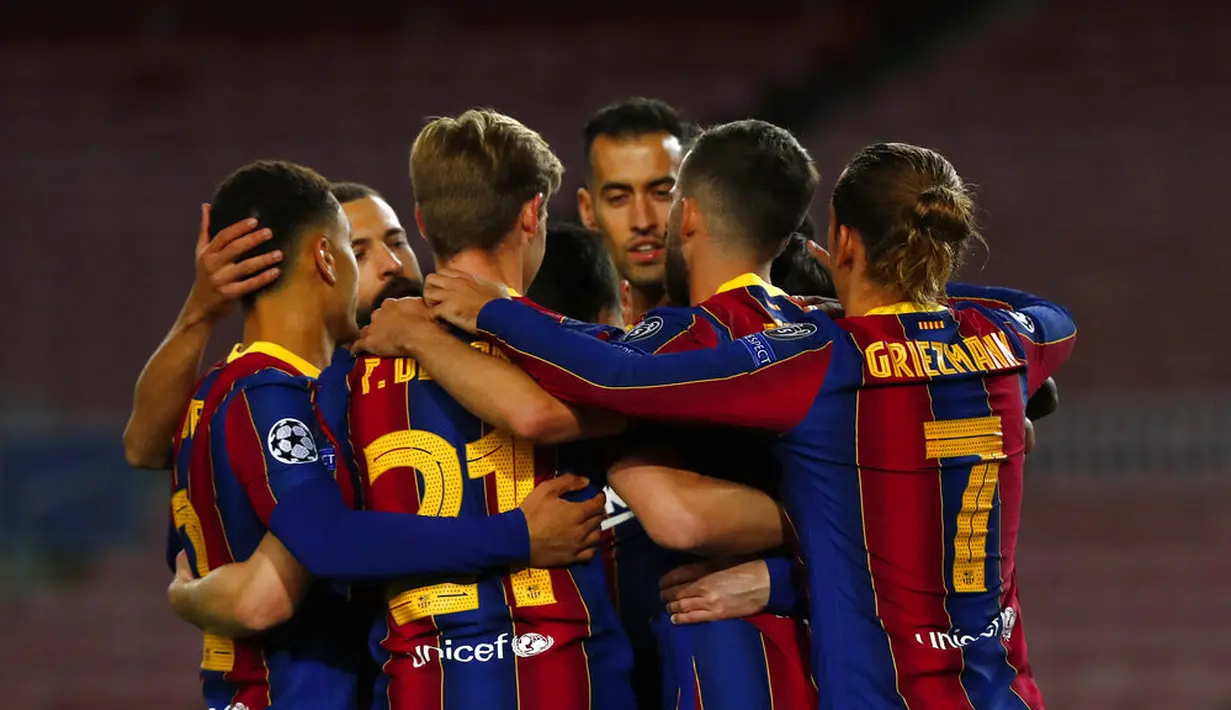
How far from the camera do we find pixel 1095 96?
42.4ft

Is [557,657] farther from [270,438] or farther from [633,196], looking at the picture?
[633,196]

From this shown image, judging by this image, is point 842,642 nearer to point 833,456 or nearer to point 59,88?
point 833,456

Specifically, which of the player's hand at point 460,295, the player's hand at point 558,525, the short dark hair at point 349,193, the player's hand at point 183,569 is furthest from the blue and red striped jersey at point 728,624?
the short dark hair at point 349,193

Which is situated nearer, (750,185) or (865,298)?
(865,298)

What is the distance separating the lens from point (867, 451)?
2824mm

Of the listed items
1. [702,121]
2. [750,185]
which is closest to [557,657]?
[750,185]

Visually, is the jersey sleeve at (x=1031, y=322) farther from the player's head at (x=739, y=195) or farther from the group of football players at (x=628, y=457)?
the player's head at (x=739, y=195)

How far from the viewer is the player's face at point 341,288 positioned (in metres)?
3.38

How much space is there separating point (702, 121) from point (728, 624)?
994 centimetres

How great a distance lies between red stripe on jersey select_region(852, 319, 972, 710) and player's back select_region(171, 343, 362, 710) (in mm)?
1154

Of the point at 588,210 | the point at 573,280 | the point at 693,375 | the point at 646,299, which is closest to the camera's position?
the point at 693,375

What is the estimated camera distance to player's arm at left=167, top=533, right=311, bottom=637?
119 inches

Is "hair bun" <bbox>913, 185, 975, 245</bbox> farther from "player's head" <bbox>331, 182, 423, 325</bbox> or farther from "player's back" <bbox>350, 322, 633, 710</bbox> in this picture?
"player's head" <bbox>331, 182, 423, 325</bbox>

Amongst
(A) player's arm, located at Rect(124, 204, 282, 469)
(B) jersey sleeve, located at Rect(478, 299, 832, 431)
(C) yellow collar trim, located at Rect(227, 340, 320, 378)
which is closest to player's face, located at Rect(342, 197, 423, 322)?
(A) player's arm, located at Rect(124, 204, 282, 469)
